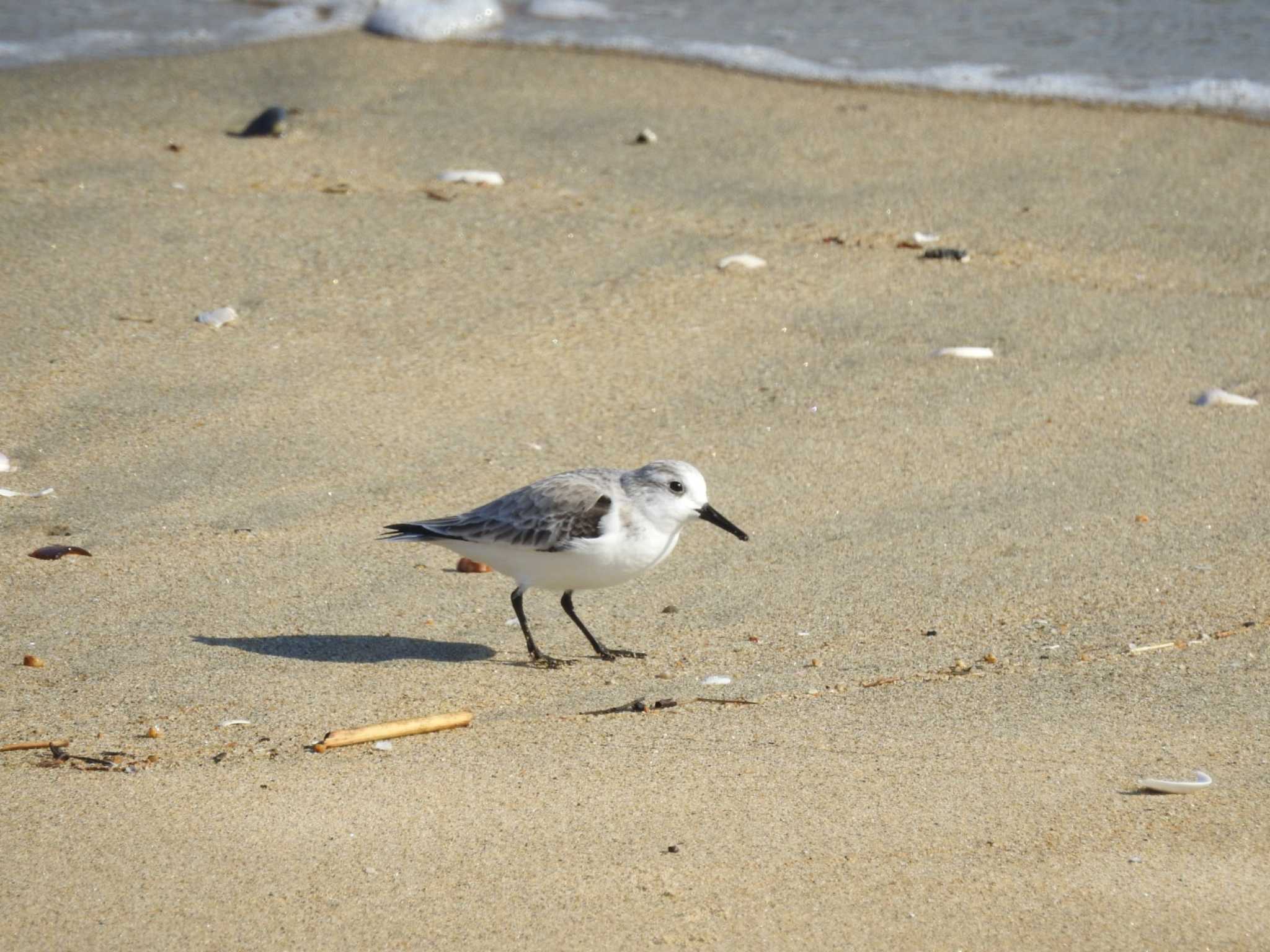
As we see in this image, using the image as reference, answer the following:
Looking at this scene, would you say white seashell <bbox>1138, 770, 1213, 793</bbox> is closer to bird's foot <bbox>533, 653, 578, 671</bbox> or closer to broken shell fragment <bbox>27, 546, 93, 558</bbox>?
bird's foot <bbox>533, 653, 578, 671</bbox>

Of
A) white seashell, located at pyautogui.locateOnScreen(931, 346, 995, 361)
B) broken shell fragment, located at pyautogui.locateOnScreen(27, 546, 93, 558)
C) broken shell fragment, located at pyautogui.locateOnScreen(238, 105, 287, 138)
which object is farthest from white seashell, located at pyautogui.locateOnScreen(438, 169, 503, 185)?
broken shell fragment, located at pyautogui.locateOnScreen(27, 546, 93, 558)

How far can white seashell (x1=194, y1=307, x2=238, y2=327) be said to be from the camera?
655 centimetres

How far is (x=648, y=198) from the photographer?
7.77 metres

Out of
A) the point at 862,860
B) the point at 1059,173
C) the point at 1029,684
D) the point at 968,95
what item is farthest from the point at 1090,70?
the point at 862,860

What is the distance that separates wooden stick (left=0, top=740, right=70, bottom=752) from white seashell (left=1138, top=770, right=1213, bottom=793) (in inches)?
103

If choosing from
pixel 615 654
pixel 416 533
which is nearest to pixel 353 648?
pixel 416 533

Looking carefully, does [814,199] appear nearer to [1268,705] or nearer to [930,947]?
[1268,705]

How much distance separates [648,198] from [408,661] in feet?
12.8

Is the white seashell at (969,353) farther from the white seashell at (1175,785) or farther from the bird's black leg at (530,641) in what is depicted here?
the white seashell at (1175,785)

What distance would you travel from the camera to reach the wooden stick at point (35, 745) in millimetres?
3758

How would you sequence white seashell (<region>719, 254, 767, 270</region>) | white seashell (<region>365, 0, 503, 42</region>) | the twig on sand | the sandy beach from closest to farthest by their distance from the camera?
the sandy beach
the twig on sand
white seashell (<region>719, 254, 767, 270</region>)
white seashell (<region>365, 0, 503, 42</region>)

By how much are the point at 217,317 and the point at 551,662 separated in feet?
9.18

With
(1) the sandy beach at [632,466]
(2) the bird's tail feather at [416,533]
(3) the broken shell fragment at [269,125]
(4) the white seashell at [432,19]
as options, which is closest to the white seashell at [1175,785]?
(1) the sandy beach at [632,466]

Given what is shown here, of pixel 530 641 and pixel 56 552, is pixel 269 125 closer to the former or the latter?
pixel 56 552
